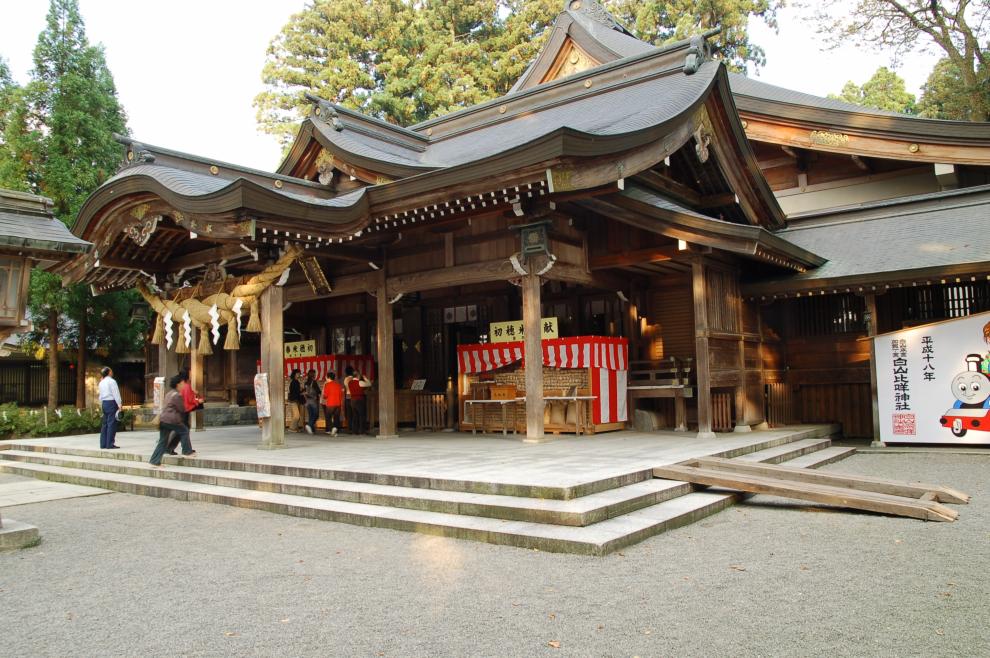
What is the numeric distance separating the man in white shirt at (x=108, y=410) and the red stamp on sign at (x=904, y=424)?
42.6ft

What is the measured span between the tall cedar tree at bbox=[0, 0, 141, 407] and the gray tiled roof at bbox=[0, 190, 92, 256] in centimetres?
1489

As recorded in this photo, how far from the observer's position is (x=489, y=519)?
6375 mm

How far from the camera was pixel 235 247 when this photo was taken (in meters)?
12.4

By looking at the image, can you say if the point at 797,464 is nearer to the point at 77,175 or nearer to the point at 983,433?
the point at 983,433

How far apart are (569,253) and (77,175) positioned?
55.4 feet

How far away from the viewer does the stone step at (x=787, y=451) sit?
9.59 m

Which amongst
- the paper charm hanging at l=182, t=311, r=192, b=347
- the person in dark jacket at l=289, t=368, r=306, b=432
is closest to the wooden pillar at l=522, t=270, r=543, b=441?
the paper charm hanging at l=182, t=311, r=192, b=347

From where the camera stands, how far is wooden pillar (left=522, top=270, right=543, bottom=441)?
35.0ft

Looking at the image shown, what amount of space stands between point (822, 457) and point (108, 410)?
11736 millimetres

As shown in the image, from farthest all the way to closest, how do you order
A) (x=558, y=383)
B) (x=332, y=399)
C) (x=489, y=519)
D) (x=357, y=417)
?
1. (x=357, y=417)
2. (x=332, y=399)
3. (x=558, y=383)
4. (x=489, y=519)

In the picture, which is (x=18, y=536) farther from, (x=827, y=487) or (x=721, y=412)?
(x=721, y=412)

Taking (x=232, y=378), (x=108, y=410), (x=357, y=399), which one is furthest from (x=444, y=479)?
(x=232, y=378)

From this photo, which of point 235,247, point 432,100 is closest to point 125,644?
point 235,247

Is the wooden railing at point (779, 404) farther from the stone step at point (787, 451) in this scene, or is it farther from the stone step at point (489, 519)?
the stone step at point (489, 519)
